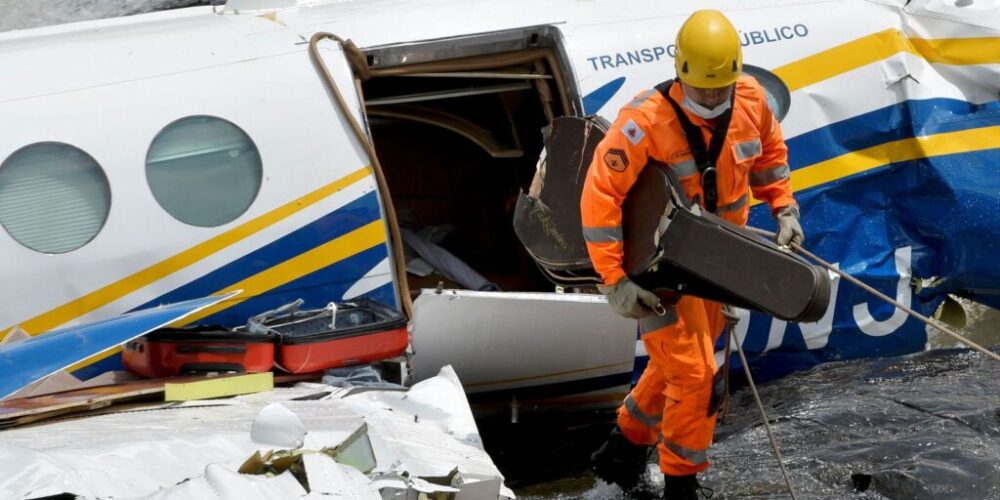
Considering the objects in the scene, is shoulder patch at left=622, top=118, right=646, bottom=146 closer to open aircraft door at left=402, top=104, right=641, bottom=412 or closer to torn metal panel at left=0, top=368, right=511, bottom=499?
open aircraft door at left=402, top=104, right=641, bottom=412

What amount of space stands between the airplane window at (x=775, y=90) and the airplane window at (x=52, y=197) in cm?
302

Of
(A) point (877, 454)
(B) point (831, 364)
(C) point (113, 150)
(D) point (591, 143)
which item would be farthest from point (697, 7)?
(C) point (113, 150)

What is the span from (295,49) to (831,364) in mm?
3027

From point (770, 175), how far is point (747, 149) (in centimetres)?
30

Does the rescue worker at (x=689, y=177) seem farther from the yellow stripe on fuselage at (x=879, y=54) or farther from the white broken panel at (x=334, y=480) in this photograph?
the white broken panel at (x=334, y=480)

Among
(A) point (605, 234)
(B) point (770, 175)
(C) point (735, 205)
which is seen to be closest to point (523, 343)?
(A) point (605, 234)

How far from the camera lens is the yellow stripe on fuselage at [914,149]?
6.38 meters

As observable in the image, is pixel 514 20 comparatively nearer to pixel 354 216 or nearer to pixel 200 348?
pixel 354 216

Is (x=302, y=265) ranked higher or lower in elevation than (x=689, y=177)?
lower

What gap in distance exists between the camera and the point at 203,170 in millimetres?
5547

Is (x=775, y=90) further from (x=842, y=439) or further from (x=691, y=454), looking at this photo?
(x=691, y=454)

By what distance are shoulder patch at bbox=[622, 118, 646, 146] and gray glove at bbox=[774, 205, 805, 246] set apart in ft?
2.31

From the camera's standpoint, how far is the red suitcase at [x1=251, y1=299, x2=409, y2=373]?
531 cm

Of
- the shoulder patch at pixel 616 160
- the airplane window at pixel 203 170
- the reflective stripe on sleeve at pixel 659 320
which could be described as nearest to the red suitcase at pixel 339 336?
the airplane window at pixel 203 170
